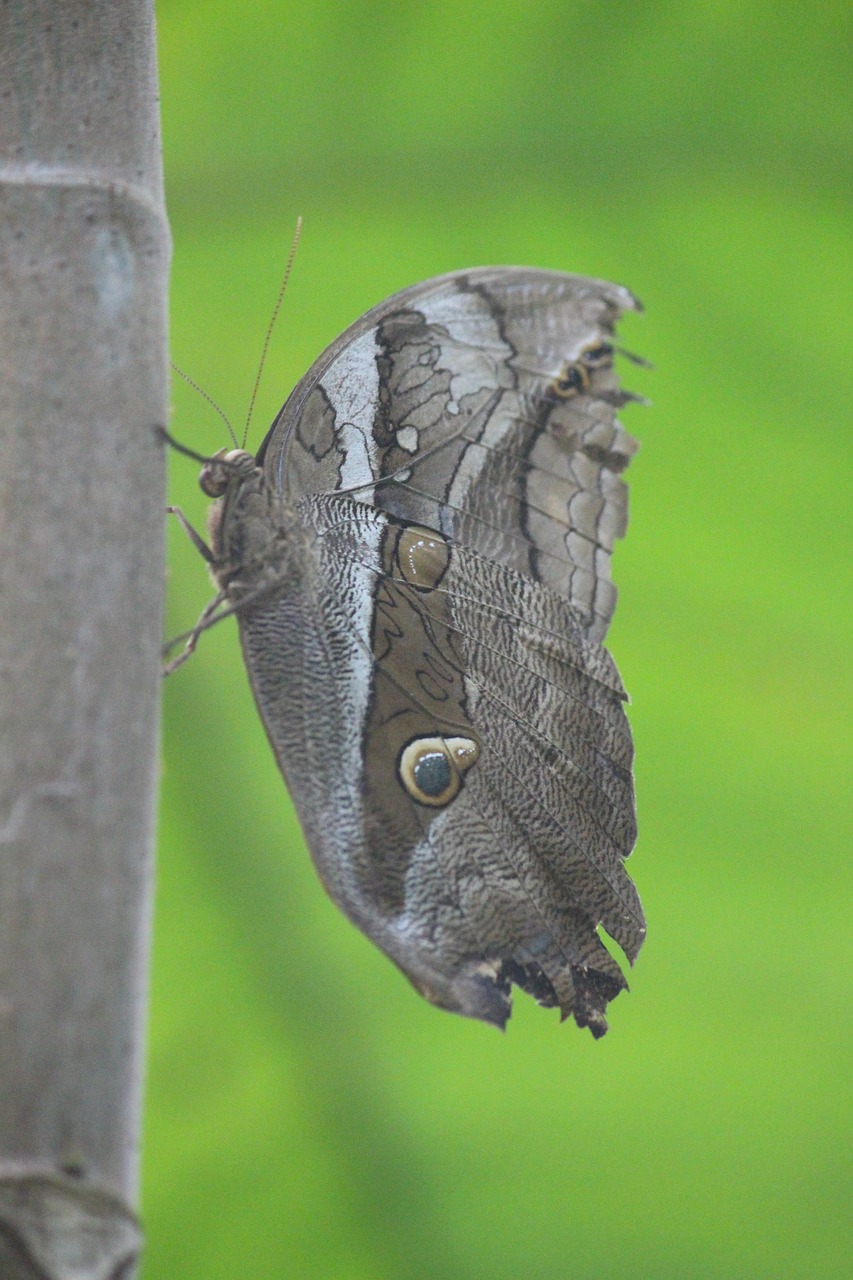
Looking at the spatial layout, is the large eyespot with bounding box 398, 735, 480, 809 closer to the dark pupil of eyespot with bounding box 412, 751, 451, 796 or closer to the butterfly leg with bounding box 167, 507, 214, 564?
the dark pupil of eyespot with bounding box 412, 751, 451, 796

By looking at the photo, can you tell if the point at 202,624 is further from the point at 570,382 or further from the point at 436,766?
the point at 570,382

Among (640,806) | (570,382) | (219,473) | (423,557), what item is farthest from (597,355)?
(640,806)

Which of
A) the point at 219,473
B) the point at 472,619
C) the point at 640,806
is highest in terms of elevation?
the point at 219,473

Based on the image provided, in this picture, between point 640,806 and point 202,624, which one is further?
point 640,806

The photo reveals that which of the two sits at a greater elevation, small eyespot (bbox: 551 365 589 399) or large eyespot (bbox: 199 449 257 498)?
small eyespot (bbox: 551 365 589 399)

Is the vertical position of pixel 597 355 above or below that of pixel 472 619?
above

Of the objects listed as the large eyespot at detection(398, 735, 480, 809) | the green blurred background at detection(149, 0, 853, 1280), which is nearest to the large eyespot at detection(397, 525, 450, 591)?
the large eyespot at detection(398, 735, 480, 809)
